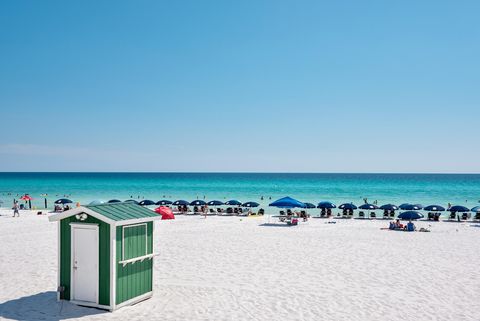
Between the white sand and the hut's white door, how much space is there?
1.21ft

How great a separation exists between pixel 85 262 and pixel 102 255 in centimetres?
57

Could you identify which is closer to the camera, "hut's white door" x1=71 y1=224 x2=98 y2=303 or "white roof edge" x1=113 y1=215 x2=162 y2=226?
"white roof edge" x1=113 y1=215 x2=162 y2=226

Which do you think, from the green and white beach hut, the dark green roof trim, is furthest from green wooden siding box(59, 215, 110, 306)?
the dark green roof trim

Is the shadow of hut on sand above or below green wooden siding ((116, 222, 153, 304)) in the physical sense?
below

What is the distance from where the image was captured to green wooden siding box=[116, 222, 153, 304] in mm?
9617

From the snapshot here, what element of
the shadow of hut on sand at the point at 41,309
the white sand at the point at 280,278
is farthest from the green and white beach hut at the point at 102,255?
the white sand at the point at 280,278

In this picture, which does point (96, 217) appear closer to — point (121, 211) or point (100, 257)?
point (121, 211)

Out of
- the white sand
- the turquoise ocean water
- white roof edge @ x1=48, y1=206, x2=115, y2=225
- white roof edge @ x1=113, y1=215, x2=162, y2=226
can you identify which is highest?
white roof edge @ x1=48, y1=206, x2=115, y2=225

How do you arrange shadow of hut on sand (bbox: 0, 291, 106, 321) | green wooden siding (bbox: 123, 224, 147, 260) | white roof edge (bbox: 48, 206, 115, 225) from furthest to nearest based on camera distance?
green wooden siding (bbox: 123, 224, 147, 260) < white roof edge (bbox: 48, 206, 115, 225) < shadow of hut on sand (bbox: 0, 291, 106, 321)

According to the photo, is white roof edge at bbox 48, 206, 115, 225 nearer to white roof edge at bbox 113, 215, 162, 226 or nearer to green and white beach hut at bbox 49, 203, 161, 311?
green and white beach hut at bbox 49, 203, 161, 311

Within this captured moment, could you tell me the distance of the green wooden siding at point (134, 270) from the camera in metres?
9.62

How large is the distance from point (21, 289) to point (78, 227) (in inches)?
128

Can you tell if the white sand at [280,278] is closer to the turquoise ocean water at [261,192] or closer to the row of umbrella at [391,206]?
the row of umbrella at [391,206]

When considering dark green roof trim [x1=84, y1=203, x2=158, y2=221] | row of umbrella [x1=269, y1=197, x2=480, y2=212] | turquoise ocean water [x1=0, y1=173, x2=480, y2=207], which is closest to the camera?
dark green roof trim [x1=84, y1=203, x2=158, y2=221]
